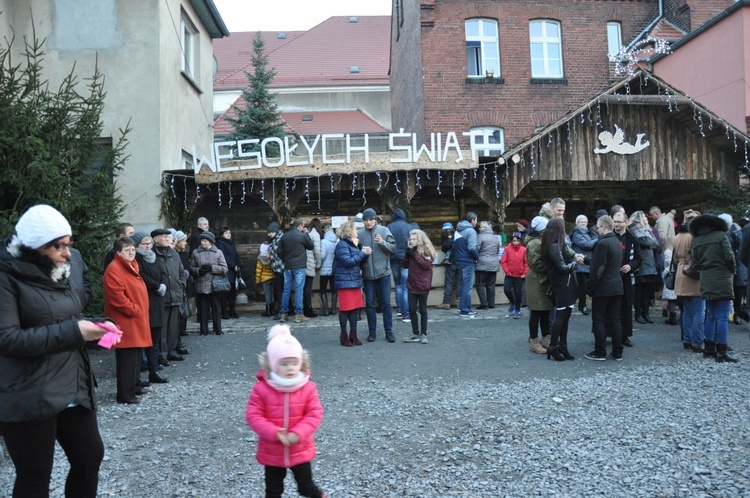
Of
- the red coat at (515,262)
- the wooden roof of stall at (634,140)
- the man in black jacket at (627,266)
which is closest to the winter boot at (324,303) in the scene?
the red coat at (515,262)

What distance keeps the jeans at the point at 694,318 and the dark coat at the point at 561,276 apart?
1867mm

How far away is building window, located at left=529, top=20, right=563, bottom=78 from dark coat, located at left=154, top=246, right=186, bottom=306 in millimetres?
16463

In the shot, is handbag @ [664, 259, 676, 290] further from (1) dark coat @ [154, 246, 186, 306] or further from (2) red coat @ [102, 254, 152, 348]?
(2) red coat @ [102, 254, 152, 348]

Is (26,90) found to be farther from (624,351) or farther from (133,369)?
(624,351)

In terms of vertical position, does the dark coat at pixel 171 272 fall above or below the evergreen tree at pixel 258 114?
below

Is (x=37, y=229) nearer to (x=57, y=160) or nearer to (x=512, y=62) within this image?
(x=57, y=160)

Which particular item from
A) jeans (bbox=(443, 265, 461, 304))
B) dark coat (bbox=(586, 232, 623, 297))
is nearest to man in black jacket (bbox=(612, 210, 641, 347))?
dark coat (bbox=(586, 232, 623, 297))

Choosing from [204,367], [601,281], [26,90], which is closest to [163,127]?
[26,90]

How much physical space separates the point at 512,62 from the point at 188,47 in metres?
10.7

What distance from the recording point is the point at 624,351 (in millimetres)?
8789

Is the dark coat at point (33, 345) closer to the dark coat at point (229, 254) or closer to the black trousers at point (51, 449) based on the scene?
the black trousers at point (51, 449)

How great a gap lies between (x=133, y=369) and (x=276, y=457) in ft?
13.0

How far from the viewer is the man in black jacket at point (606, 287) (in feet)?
26.4

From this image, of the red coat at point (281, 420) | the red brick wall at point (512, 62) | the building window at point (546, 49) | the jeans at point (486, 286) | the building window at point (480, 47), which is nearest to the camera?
the red coat at point (281, 420)
